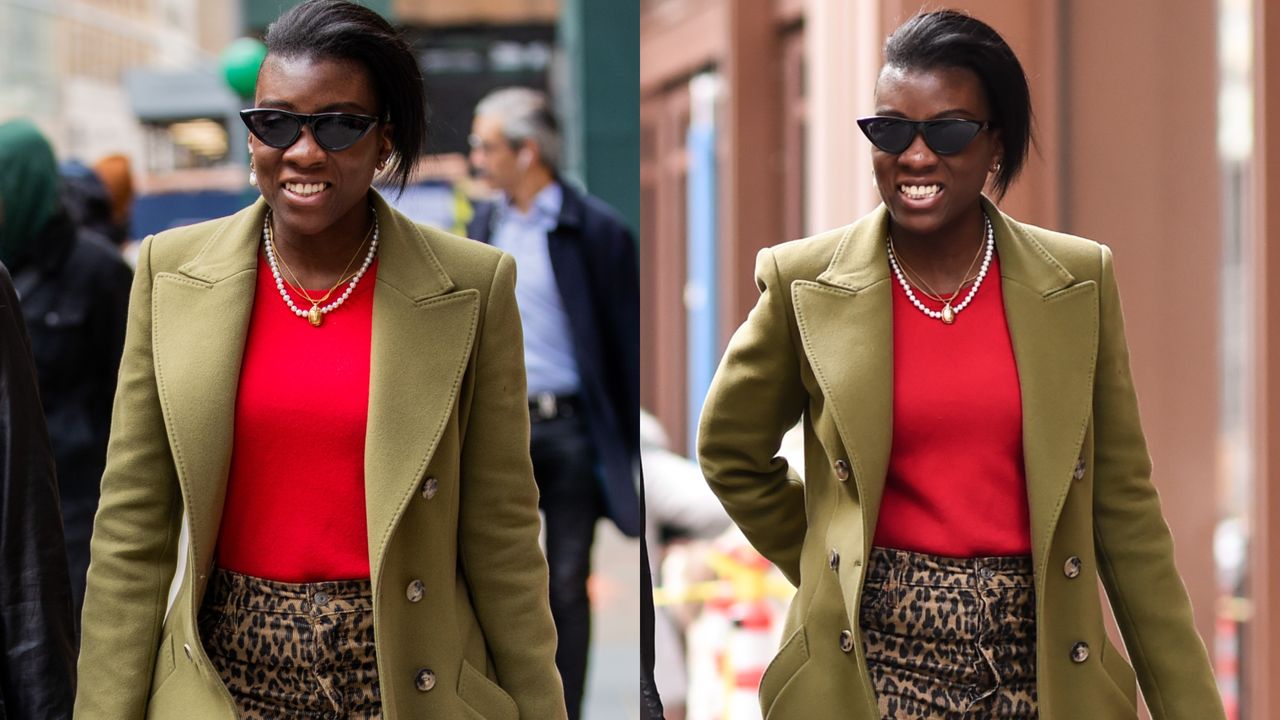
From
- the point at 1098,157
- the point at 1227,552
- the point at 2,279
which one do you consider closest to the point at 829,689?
the point at 2,279

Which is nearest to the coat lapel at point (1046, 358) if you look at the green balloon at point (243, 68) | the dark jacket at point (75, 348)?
the dark jacket at point (75, 348)

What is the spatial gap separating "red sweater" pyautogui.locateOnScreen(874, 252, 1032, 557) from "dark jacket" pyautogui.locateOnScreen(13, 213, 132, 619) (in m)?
2.99

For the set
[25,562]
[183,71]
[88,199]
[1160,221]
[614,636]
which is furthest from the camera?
[183,71]

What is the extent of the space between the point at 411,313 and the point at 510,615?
0.53m

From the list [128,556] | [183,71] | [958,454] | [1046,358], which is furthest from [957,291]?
[183,71]

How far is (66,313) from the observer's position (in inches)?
220

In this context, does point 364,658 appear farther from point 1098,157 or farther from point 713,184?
point 713,184

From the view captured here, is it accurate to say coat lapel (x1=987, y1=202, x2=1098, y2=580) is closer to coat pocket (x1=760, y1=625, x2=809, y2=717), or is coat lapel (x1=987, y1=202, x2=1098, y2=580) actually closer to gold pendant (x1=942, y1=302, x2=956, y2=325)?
gold pendant (x1=942, y1=302, x2=956, y2=325)

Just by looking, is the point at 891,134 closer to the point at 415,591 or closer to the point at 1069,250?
the point at 1069,250

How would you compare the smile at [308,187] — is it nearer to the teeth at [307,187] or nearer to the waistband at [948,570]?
the teeth at [307,187]

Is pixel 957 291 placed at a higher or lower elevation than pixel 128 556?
higher

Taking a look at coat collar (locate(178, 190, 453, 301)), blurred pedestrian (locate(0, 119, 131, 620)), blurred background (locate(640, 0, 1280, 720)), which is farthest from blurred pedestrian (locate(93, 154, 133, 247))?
coat collar (locate(178, 190, 453, 301))

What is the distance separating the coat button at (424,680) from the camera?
3068mm

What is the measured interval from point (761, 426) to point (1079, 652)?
68 centimetres
